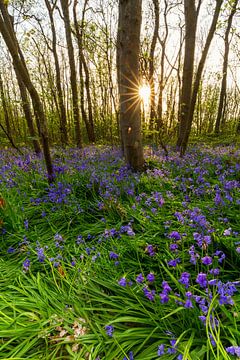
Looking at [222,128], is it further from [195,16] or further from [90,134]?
[195,16]

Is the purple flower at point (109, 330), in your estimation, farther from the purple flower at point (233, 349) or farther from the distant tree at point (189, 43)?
the distant tree at point (189, 43)

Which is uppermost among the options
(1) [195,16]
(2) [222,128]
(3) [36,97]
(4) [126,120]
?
(1) [195,16]

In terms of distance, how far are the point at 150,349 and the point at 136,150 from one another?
375 centimetres

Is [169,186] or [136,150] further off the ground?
[136,150]

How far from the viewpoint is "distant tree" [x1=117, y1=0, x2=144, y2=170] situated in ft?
13.8

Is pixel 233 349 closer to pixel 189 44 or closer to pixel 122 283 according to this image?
pixel 122 283

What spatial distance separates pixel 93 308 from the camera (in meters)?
1.80

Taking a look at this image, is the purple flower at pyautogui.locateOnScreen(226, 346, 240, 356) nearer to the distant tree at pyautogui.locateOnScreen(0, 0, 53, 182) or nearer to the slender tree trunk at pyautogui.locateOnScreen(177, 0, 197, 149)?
the distant tree at pyautogui.locateOnScreen(0, 0, 53, 182)

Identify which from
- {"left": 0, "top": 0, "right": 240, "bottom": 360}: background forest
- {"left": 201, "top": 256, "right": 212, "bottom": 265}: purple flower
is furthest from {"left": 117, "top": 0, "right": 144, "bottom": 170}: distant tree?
{"left": 201, "top": 256, "right": 212, "bottom": 265}: purple flower

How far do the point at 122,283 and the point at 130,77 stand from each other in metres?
3.85

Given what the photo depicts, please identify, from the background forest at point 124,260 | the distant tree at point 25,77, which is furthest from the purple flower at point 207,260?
the distant tree at point 25,77

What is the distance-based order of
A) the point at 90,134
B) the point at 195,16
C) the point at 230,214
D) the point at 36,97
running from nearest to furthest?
the point at 230,214 → the point at 36,97 → the point at 195,16 → the point at 90,134

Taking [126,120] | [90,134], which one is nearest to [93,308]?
[126,120]

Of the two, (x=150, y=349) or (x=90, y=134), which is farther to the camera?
(x=90, y=134)
